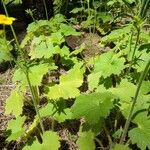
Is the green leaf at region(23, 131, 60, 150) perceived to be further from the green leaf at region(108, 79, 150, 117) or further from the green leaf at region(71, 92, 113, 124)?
the green leaf at region(108, 79, 150, 117)

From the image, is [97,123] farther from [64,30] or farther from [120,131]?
[64,30]

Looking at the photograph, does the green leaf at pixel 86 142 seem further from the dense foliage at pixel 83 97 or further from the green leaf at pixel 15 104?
the green leaf at pixel 15 104

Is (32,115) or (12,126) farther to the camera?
(32,115)

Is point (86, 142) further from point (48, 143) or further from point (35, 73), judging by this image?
point (35, 73)

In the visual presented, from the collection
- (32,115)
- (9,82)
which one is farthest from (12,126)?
(9,82)

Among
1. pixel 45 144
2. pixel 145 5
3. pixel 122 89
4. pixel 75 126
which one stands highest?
pixel 145 5

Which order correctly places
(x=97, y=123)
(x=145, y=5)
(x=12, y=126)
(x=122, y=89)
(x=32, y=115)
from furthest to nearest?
(x=145, y=5)
(x=32, y=115)
(x=12, y=126)
(x=122, y=89)
(x=97, y=123)

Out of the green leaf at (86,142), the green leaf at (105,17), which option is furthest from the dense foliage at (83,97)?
the green leaf at (105,17)
